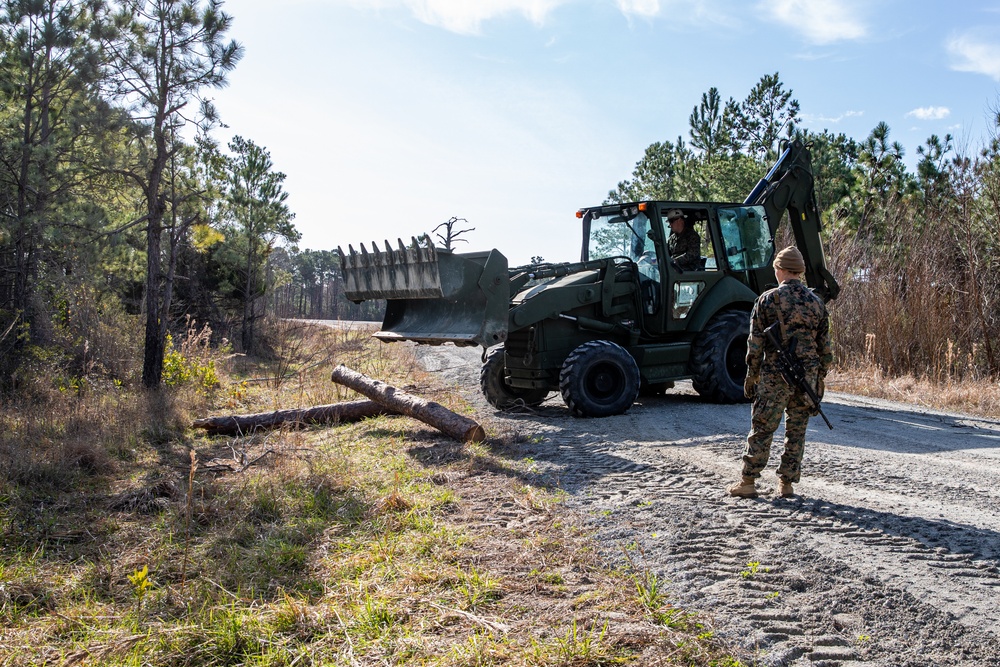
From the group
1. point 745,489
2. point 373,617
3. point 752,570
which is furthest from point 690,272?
point 373,617

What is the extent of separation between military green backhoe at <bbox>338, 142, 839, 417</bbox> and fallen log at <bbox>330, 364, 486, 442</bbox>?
0.66m

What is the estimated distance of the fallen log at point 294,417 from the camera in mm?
8602

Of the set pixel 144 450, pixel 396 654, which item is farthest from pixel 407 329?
pixel 396 654

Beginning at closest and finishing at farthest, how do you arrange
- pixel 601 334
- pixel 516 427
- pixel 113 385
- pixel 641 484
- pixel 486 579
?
pixel 486 579, pixel 641 484, pixel 516 427, pixel 601 334, pixel 113 385

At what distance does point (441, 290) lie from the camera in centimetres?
848

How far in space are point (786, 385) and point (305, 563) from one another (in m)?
3.47

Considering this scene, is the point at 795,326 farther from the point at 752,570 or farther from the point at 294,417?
the point at 294,417

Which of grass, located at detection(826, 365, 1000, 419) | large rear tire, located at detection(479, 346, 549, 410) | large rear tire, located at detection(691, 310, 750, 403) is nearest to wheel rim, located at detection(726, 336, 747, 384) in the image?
large rear tire, located at detection(691, 310, 750, 403)

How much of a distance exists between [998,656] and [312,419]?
7.36 metres

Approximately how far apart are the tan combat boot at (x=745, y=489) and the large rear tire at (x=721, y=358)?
465 centimetres

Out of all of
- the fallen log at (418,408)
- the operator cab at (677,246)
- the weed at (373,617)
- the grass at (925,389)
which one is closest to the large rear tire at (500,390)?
the fallen log at (418,408)

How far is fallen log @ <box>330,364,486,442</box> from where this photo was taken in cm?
761

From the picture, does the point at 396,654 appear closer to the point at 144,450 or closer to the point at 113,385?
the point at 144,450

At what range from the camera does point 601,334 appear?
9.91 meters
